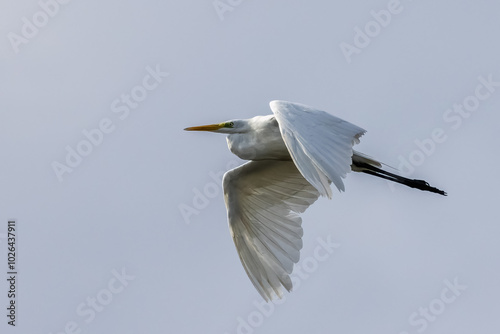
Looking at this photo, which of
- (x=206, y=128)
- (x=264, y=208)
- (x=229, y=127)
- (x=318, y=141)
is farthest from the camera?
(x=264, y=208)

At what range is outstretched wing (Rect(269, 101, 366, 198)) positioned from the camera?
371 inches

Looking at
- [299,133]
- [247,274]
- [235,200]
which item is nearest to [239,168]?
[235,200]

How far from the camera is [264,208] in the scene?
1258 centimetres

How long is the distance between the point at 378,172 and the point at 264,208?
1.55 meters

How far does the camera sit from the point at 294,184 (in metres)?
12.7

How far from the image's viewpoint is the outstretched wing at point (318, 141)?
942cm

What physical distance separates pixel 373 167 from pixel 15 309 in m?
5.40

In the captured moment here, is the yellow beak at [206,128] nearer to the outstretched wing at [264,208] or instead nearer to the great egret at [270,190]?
the great egret at [270,190]

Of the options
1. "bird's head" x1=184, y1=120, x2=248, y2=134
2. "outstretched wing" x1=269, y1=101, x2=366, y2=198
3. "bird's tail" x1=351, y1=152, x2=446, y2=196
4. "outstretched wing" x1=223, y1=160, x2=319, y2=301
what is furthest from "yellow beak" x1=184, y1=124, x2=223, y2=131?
"bird's tail" x1=351, y1=152, x2=446, y2=196

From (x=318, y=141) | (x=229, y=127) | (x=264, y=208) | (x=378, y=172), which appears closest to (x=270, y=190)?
(x=264, y=208)

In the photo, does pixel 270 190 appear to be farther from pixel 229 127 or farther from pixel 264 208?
pixel 229 127

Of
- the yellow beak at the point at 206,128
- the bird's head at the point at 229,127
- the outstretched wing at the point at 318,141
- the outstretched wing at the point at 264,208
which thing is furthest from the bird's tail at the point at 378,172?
the yellow beak at the point at 206,128

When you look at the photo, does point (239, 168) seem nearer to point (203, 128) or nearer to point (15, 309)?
point (203, 128)

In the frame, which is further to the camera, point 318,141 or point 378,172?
point 378,172
